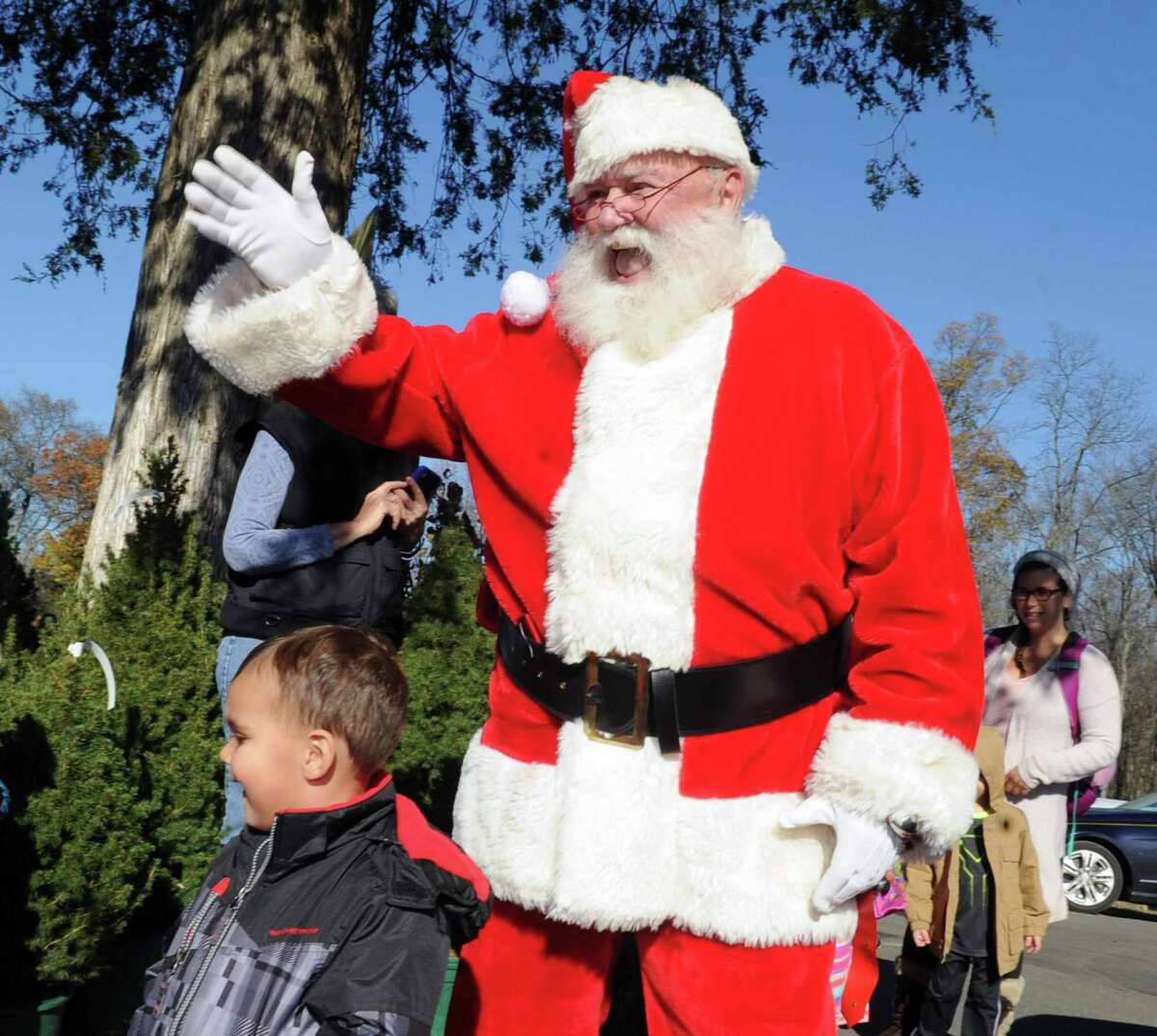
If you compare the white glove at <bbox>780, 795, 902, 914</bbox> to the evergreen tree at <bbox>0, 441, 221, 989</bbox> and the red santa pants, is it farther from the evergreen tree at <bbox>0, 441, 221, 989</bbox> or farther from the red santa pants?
the evergreen tree at <bbox>0, 441, 221, 989</bbox>

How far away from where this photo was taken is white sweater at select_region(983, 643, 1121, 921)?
435 centimetres

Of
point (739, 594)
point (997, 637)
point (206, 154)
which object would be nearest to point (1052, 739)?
point (997, 637)

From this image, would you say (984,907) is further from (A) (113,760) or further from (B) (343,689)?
(B) (343,689)

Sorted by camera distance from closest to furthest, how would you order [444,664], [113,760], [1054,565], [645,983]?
[645,983] < [113,760] < [1054,565] < [444,664]

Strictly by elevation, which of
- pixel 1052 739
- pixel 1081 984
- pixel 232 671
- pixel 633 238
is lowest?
pixel 1081 984

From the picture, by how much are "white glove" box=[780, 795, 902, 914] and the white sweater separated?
8.81 feet

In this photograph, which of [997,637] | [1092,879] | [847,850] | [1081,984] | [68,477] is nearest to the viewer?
[847,850]

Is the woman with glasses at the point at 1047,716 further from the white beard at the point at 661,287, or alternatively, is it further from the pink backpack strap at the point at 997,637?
the white beard at the point at 661,287

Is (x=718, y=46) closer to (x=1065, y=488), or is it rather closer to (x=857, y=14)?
(x=857, y=14)

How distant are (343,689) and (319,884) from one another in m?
0.31

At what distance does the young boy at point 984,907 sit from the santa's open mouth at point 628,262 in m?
2.76

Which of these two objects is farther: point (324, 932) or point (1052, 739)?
point (1052, 739)

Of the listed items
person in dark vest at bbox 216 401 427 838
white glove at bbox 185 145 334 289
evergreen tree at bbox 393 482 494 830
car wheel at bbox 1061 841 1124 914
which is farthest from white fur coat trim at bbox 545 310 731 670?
car wheel at bbox 1061 841 1124 914

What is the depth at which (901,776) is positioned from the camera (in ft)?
6.46
